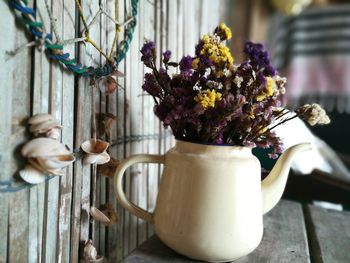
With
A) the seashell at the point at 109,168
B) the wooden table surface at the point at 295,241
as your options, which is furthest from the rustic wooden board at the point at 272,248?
the seashell at the point at 109,168

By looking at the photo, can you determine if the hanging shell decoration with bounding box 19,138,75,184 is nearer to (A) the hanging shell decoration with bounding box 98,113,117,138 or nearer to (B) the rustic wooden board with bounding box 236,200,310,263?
(A) the hanging shell decoration with bounding box 98,113,117,138

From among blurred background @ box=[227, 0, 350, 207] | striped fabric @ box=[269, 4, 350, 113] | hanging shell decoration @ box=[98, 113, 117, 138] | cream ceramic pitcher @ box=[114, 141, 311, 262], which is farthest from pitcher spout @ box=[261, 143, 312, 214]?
striped fabric @ box=[269, 4, 350, 113]

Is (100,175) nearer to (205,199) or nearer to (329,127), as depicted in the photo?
(205,199)

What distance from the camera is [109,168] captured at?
0.50 meters

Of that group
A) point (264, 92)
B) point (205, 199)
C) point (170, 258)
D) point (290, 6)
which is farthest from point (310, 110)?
point (290, 6)

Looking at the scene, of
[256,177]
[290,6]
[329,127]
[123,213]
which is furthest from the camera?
[290,6]

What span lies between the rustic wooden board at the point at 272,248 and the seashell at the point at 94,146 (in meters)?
0.17

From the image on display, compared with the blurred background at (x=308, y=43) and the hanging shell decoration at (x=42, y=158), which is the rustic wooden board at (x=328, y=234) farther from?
the blurred background at (x=308, y=43)

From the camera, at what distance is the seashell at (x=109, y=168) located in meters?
0.50

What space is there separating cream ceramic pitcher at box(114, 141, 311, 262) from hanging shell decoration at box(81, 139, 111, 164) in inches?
1.2

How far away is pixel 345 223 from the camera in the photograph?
2.29 feet

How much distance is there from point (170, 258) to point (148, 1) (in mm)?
463

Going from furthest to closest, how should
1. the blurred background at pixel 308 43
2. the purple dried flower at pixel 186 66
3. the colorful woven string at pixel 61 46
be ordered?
the blurred background at pixel 308 43 < the purple dried flower at pixel 186 66 < the colorful woven string at pixel 61 46

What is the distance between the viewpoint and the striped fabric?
5.41ft
